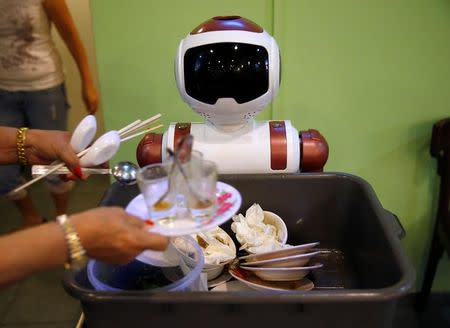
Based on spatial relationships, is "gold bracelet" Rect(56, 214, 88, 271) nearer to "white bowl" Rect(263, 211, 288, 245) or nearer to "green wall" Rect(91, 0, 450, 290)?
"white bowl" Rect(263, 211, 288, 245)

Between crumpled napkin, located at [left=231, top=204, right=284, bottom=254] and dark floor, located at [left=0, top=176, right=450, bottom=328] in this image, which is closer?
crumpled napkin, located at [left=231, top=204, right=284, bottom=254]

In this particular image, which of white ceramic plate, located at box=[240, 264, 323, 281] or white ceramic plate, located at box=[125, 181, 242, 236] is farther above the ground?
white ceramic plate, located at box=[125, 181, 242, 236]

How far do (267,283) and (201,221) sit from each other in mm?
276

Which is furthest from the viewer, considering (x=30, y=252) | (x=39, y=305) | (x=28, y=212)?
(x=28, y=212)

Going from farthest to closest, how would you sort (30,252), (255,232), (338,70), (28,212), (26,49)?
1. (28,212)
2. (26,49)
3. (338,70)
4. (255,232)
5. (30,252)

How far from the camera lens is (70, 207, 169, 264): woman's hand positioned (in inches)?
20.5

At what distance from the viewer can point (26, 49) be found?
149cm

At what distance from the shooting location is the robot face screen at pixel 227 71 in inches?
31.6

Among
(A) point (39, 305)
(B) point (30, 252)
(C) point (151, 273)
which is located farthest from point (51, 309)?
(B) point (30, 252)

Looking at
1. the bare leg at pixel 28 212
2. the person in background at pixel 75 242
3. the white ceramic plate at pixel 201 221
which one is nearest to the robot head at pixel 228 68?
the white ceramic plate at pixel 201 221

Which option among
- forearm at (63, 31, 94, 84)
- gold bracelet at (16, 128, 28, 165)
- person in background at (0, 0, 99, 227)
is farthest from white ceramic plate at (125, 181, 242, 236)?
forearm at (63, 31, 94, 84)

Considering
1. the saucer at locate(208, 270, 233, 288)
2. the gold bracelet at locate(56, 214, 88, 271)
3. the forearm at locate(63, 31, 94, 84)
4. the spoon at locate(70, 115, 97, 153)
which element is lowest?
the saucer at locate(208, 270, 233, 288)

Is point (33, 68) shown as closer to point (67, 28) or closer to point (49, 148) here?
point (67, 28)

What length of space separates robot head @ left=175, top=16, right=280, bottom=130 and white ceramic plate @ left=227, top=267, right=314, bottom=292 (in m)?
0.31
